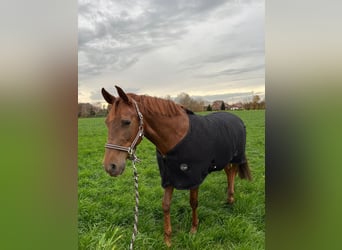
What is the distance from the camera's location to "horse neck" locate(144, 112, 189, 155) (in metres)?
1.89

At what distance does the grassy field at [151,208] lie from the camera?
72.6 inches

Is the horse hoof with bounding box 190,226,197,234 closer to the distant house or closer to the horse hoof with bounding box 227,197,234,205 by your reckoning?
the horse hoof with bounding box 227,197,234,205

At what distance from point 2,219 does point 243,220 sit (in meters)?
1.58

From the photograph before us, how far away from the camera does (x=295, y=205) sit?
108cm

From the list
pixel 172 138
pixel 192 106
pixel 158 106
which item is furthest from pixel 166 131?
pixel 192 106

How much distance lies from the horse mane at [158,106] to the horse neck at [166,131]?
35 mm

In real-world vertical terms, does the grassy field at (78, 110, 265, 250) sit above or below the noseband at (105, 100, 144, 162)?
below

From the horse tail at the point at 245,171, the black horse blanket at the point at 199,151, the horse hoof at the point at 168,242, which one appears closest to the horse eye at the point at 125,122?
the black horse blanket at the point at 199,151

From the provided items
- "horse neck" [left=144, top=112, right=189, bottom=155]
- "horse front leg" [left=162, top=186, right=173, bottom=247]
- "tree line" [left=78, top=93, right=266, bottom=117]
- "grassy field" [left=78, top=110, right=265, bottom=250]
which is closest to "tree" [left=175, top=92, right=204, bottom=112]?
"tree line" [left=78, top=93, right=266, bottom=117]

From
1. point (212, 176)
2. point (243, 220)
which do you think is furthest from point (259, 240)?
point (212, 176)

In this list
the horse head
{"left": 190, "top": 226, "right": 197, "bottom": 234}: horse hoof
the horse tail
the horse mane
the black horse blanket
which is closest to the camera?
the horse head

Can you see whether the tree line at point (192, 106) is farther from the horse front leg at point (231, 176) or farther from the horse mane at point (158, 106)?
the horse front leg at point (231, 176)

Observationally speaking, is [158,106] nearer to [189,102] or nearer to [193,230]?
[189,102]

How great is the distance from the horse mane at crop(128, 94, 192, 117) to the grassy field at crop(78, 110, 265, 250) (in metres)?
0.29
